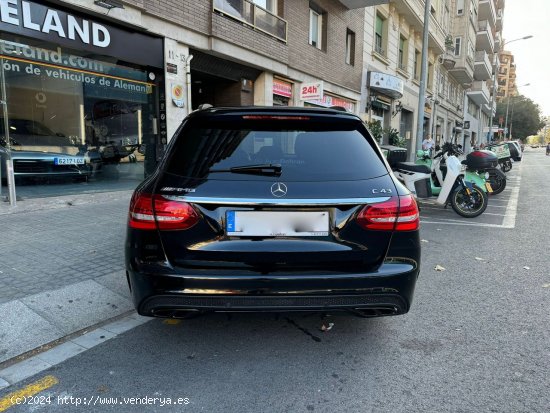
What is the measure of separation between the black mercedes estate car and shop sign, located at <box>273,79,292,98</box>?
10.7 m

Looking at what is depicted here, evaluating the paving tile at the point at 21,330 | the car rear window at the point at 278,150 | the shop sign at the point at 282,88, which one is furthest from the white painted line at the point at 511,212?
the shop sign at the point at 282,88

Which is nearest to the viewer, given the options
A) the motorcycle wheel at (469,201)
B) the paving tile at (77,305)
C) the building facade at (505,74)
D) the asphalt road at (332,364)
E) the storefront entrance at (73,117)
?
the asphalt road at (332,364)

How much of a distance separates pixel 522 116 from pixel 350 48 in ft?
282

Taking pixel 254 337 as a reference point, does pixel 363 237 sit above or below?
above

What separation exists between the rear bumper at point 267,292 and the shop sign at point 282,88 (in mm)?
11043

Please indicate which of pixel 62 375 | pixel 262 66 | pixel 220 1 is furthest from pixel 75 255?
pixel 262 66

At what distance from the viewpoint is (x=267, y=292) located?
2.29m

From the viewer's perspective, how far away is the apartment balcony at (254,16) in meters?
10.0

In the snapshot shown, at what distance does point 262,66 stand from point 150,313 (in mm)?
10142

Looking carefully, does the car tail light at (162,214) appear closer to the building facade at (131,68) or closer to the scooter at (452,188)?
the building facade at (131,68)

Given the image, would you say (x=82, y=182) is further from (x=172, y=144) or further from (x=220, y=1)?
(x=172, y=144)

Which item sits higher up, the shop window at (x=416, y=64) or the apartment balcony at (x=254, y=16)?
A: the shop window at (x=416, y=64)

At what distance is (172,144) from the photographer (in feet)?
8.68

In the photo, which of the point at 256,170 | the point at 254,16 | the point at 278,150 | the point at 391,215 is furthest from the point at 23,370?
the point at 254,16
